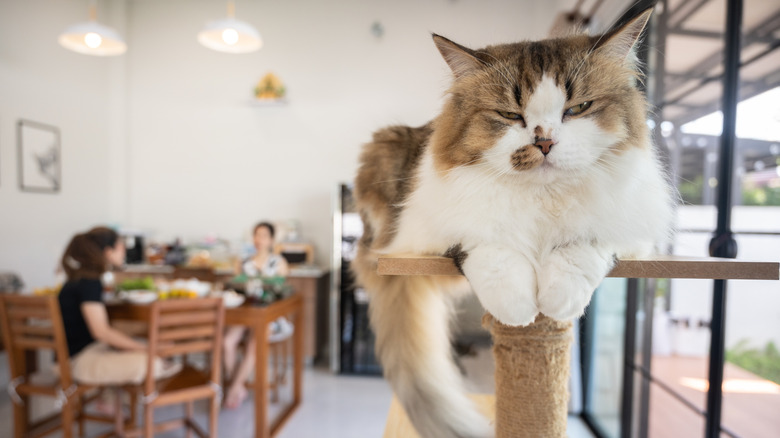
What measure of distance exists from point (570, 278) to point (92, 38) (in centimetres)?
357

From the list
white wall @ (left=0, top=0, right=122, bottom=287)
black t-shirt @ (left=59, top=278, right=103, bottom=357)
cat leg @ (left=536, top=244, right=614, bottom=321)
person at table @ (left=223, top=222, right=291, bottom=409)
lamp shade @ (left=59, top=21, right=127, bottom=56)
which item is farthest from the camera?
white wall @ (left=0, top=0, right=122, bottom=287)

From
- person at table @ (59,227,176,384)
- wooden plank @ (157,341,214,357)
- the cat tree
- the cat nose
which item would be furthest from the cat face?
person at table @ (59,227,176,384)

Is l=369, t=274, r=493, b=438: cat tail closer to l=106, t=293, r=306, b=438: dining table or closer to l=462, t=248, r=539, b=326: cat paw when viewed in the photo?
l=462, t=248, r=539, b=326: cat paw

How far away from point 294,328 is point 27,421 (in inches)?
62.7

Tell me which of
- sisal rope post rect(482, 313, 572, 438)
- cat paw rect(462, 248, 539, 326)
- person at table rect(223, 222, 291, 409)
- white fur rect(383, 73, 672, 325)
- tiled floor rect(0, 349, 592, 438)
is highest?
white fur rect(383, 73, 672, 325)

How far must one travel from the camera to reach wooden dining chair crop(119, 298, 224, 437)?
209 cm

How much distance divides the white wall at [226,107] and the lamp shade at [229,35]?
1.34m

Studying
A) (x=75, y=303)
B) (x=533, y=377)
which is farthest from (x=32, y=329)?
(x=533, y=377)

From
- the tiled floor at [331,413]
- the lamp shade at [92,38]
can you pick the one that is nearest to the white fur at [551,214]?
the tiled floor at [331,413]

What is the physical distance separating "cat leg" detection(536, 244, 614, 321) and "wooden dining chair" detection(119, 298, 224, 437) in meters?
1.90

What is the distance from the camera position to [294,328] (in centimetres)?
320

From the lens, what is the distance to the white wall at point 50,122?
11.4 ft

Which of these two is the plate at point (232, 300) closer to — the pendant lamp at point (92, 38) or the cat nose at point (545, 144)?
the pendant lamp at point (92, 38)

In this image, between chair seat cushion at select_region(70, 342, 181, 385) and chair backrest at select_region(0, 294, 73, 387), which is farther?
chair seat cushion at select_region(70, 342, 181, 385)
